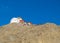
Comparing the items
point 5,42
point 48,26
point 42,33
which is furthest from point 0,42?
point 48,26

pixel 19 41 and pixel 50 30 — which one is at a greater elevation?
pixel 50 30

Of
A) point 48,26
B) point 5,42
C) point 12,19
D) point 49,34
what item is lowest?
point 5,42

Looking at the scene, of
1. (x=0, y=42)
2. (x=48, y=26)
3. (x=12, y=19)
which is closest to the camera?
(x=0, y=42)

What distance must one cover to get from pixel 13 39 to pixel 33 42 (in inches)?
128

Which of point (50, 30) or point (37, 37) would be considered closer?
point (37, 37)

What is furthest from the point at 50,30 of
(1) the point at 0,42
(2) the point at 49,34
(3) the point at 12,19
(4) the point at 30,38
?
(3) the point at 12,19

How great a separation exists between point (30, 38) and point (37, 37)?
3.77 ft

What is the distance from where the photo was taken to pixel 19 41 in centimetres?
3278

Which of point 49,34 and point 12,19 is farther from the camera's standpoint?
point 12,19

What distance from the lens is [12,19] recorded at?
6288 cm

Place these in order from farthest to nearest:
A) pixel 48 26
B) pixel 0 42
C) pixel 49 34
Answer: pixel 48 26
pixel 49 34
pixel 0 42

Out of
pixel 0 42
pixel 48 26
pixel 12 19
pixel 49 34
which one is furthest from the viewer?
pixel 12 19

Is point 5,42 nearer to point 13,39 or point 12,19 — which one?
point 13,39

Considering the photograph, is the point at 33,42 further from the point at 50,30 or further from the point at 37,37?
the point at 50,30
